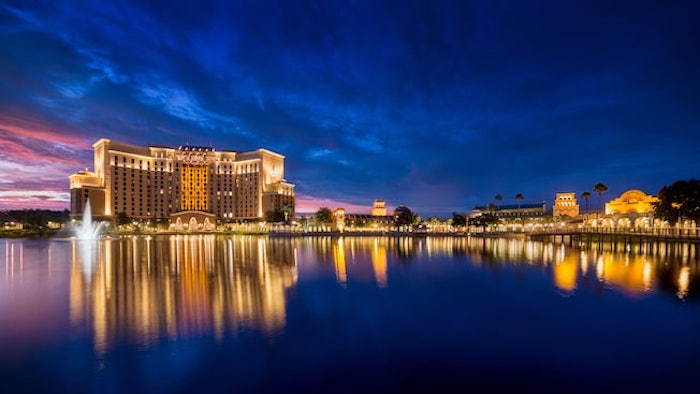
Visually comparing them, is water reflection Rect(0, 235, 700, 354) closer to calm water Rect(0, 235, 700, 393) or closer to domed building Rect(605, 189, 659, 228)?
calm water Rect(0, 235, 700, 393)

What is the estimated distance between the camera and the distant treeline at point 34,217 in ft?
429

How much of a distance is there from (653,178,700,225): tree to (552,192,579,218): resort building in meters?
115

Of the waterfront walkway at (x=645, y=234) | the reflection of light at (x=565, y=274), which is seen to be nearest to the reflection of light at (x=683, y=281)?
the reflection of light at (x=565, y=274)

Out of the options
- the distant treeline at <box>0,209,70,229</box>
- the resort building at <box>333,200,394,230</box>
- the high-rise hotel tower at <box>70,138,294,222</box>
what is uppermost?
the high-rise hotel tower at <box>70,138,294,222</box>

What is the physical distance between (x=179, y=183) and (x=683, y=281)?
180437mm

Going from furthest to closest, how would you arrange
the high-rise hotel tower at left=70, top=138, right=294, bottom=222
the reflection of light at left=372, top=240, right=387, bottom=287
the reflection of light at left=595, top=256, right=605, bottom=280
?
the high-rise hotel tower at left=70, top=138, right=294, bottom=222
the reflection of light at left=595, top=256, right=605, bottom=280
the reflection of light at left=372, top=240, right=387, bottom=287

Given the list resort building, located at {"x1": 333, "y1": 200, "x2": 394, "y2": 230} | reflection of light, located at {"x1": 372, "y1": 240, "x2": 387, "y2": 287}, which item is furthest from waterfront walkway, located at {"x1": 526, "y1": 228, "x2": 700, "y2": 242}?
resort building, located at {"x1": 333, "y1": 200, "x2": 394, "y2": 230}

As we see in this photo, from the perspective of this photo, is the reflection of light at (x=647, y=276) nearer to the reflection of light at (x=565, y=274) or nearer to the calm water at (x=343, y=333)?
the calm water at (x=343, y=333)

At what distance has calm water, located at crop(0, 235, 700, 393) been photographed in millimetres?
12820

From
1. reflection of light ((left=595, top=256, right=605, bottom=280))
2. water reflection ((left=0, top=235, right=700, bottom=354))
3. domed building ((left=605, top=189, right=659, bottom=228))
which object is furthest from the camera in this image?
domed building ((left=605, top=189, right=659, bottom=228))

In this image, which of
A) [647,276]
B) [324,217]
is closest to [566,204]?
[324,217]

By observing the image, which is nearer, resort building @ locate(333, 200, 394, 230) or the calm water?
the calm water

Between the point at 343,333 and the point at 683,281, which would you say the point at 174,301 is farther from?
the point at 683,281

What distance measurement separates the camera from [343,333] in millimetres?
18000
